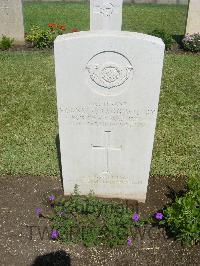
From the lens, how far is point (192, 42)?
11484mm

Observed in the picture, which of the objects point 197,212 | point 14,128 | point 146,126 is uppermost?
point 146,126

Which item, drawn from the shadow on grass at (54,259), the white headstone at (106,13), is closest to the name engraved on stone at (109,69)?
the shadow on grass at (54,259)

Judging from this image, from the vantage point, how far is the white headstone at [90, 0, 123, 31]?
9.28m

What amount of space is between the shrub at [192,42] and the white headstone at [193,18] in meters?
0.34

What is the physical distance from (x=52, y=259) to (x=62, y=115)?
5.45 feet

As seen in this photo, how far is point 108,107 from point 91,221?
1.45 metres

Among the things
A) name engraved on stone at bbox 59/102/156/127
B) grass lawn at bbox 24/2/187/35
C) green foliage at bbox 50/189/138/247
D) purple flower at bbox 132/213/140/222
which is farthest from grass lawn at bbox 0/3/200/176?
grass lawn at bbox 24/2/187/35

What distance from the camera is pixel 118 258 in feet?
13.6

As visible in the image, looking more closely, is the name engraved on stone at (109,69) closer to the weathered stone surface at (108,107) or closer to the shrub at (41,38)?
the weathered stone surface at (108,107)

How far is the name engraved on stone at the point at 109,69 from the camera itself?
3.83 m

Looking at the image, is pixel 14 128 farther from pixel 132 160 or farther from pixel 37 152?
pixel 132 160

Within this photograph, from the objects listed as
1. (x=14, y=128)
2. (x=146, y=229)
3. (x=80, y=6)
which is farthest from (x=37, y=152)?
(x=80, y=6)

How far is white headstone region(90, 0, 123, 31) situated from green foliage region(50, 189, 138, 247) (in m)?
6.11

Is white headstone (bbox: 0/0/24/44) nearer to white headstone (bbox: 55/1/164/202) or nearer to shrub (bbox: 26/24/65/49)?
shrub (bbox: 26/24/65/49)
